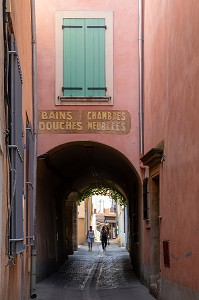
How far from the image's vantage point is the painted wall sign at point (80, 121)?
1495cm

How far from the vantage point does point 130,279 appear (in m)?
16.5

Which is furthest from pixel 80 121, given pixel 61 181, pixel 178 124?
pixel 61 181

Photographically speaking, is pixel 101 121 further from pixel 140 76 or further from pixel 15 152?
pixel 15 152

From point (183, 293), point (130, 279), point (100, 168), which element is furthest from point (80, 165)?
point (183, 293)

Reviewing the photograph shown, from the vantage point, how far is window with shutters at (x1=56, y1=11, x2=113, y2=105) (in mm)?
15000

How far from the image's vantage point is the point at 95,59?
15078 mm

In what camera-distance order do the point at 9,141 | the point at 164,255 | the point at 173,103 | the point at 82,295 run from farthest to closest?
the point at 82,295 → the point at 164,255 → the point at 173,103 → the point at 9,141

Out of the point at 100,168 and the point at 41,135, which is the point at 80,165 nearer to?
the point at 100,168

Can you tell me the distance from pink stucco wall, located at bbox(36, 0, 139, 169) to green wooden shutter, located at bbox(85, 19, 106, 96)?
0.31 m

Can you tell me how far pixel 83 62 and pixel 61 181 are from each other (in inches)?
283

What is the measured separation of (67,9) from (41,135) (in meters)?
3.15

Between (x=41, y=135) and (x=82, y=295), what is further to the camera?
(x=41, y=135)

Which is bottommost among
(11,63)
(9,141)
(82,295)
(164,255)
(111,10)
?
(82,295)

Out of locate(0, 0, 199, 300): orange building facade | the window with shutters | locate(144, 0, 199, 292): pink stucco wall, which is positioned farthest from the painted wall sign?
locate(144, 0, 199, 292): pink stucco wall
